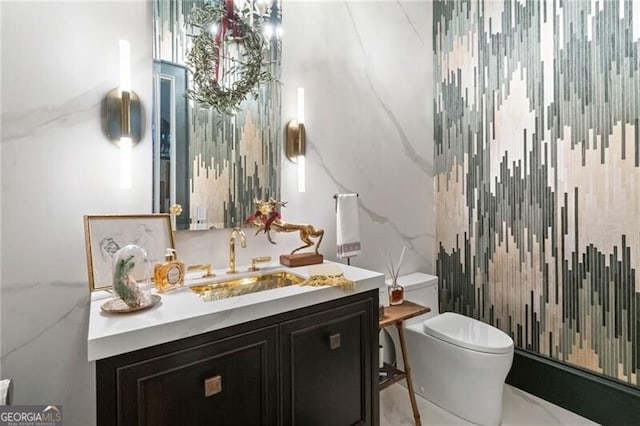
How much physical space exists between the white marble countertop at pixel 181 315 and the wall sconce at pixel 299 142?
732 mm

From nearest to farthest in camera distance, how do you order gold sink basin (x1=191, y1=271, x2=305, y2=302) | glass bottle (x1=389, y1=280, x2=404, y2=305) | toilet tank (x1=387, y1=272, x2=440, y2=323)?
gold sink basin (x1=191, y1=271, x2=305, y2=302)
glass bottle (x1=389, y1=280, x2=404, y2=305)
toilet tank (x1=387, y1=272, x2=440, y2=323)

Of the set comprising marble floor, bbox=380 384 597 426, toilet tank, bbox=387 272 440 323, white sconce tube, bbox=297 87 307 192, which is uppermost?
white sconce tube, bbox=297 87 307 192

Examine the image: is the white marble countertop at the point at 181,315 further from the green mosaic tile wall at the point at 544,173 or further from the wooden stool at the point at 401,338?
the green mosaic tile wall at the point at 544,173

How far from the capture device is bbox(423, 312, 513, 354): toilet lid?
180cm

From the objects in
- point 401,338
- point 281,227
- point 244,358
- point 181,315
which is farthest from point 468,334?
point 181,315

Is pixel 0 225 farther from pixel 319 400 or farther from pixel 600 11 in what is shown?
pixel 600 11

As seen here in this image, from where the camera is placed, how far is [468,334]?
1.95m

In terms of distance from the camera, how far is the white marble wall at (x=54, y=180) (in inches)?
48.2

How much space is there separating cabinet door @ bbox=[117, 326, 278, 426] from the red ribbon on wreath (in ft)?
3.96

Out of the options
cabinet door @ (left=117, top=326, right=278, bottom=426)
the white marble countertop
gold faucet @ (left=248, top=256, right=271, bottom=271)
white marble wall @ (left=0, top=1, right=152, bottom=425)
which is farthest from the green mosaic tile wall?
white marble wall @ (left=0, top=1, right=152, bottom=425)

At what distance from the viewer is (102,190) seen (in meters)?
1.38

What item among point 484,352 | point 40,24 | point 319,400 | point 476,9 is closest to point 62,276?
point 40,24

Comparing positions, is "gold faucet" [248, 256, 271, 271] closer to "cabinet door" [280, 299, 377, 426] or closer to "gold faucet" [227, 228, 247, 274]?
"gold faucet" [227, 228, 247, 274]

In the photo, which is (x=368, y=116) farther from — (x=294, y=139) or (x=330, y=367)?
(x=330, y=367)
